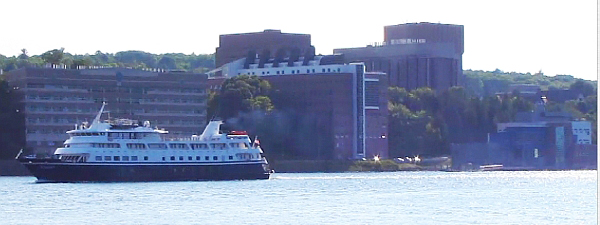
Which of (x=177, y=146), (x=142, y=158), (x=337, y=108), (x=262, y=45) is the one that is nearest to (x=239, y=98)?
(x=337, y=108)

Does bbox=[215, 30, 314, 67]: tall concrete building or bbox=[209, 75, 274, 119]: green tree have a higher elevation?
bbox=[215, 30, 314, 67]: tall concrete building

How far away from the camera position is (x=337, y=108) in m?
159

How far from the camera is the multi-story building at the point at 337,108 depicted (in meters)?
158

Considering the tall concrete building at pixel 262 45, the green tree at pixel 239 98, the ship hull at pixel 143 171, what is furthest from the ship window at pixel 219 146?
the tall concrete building at pixel 262 45

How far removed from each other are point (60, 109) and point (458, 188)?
171 ft

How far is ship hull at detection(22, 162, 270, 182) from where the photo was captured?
10588 cm

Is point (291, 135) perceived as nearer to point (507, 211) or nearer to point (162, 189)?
point (162, 189)

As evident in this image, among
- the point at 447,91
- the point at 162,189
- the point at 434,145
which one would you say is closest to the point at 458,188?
the point at 162,189

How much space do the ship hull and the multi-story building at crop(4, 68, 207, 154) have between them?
30951mm

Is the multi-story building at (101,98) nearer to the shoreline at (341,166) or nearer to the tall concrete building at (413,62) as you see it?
the shoreline at (341,166)

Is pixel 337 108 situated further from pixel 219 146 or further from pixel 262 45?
pixel 219 146

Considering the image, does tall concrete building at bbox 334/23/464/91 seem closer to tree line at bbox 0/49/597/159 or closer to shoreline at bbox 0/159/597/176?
tree line at bbox 0/49/597/159

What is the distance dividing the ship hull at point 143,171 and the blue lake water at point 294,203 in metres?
1.96

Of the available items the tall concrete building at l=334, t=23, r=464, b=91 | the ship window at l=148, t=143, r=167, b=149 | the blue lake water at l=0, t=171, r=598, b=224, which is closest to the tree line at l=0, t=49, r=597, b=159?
the tall concrete building at l=334, t=23, r=464, b=91
